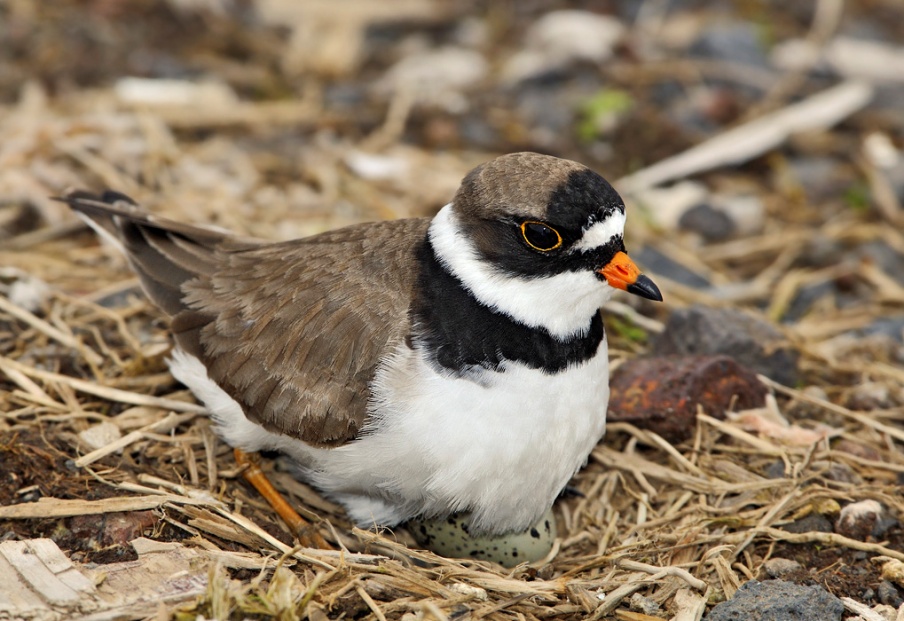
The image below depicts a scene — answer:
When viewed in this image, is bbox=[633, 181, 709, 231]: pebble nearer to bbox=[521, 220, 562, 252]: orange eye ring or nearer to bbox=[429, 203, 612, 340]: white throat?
bbox=[429, 203, 612, 340]: white throat

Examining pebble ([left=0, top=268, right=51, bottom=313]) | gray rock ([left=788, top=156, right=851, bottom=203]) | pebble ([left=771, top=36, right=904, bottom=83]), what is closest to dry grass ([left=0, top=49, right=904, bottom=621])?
pebble ([left=0, top=268, right=51, bottom=313])

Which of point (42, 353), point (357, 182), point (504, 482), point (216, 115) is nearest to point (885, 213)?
point (357, 182)

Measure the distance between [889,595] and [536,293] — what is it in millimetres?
2038

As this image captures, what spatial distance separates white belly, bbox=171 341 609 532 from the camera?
442 cm

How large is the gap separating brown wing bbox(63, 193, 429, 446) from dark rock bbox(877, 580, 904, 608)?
240 centimetres

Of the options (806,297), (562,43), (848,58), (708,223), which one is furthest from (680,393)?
(848,58)

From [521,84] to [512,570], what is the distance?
19.2 feet

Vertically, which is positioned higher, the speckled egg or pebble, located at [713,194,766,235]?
the speckled egg

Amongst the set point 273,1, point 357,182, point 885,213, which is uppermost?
point 273,1

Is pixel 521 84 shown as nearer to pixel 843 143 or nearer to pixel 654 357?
pixel 843 143

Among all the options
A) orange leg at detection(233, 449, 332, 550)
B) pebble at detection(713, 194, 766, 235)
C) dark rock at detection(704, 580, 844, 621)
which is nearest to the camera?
dark rock at detection(704, 580, 844, 621)

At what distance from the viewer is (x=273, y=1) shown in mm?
10133

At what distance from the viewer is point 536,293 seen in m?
4.45

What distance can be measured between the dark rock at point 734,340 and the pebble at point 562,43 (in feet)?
13.7
